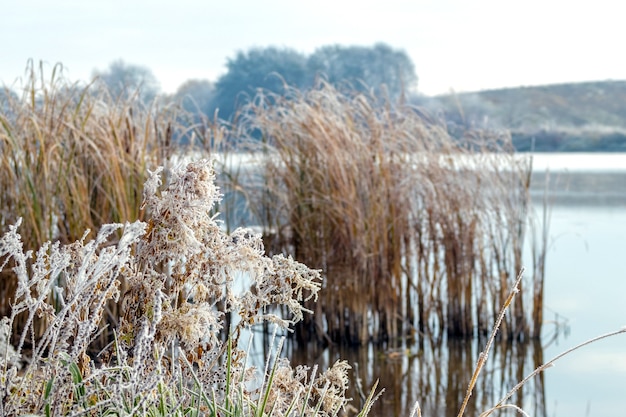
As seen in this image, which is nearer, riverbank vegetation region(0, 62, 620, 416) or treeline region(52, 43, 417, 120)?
riverbank vegetation region(0, 62, 620, 416)

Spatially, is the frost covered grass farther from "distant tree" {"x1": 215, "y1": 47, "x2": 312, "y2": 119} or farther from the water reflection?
"distant tree" {"x1": 215, "y1": 47, "x2": 312, "y2": 119}

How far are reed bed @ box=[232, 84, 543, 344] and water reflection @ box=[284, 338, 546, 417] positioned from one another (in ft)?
0.35

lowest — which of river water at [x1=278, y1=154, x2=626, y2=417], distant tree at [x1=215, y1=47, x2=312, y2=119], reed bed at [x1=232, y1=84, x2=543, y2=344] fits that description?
river water at [x1=278, y1=154, x2=626, y2=417]

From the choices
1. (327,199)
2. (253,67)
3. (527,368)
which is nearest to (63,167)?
(327,199)

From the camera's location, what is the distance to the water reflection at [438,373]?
3648 millimetres

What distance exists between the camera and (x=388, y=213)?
13.9 feet

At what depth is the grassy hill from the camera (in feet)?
77.3

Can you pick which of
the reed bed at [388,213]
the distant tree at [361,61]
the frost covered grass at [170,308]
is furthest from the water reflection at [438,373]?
the distant tree at [361,61]

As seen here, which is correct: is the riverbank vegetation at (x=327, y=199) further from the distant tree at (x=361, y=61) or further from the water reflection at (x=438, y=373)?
the distant tree at (x=361, y=61)

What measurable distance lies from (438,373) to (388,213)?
0.81 metres

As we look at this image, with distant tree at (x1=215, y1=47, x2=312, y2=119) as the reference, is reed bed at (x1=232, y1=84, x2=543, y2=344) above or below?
below

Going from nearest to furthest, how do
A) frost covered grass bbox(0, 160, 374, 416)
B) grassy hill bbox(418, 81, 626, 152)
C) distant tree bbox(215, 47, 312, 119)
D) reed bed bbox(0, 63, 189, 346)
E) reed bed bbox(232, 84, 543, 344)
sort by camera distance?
frost covered grass bbox(0, 160, 374, 416)
reed bed bbox(0, 63, 189, 346)
reed bed bbox(232, 84, 543, 344)
distant tree bbox(215, 47, 312, 119)
grassy hill bbox(418, 81, 626, 152)

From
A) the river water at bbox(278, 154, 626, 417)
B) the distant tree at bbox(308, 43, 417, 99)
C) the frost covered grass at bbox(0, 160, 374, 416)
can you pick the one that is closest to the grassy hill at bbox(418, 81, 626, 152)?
the distant tree at bbox(308, 43, 417, 99)

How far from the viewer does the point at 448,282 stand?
4.45 m
